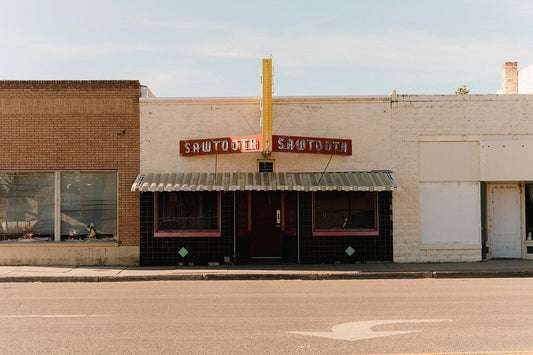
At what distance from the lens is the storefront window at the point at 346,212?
17203 millimetres

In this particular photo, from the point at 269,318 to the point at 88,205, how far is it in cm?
985

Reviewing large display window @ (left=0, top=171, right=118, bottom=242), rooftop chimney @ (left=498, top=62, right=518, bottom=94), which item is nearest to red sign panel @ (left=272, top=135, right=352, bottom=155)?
large display window @ (left=0, top=171, right=118, bottom=242)

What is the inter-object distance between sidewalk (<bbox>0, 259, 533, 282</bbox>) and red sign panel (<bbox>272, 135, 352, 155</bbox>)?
3353mm

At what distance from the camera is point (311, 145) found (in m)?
16.5

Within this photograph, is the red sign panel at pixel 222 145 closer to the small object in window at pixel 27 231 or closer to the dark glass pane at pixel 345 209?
the dark glass pane at pixel 345 209

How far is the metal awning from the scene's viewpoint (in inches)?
636

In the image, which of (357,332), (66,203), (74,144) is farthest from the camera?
(66,203)

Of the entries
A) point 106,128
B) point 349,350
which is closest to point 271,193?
point 106,128

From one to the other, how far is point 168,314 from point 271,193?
29.2 ft

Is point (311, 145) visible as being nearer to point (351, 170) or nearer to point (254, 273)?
point (351, 170)

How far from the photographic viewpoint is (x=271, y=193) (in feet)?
59.6

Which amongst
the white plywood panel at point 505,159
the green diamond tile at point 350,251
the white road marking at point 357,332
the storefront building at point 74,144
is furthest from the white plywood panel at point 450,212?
the white road marking at point 357,332

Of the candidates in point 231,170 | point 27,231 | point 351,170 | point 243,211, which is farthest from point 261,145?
point 27,231

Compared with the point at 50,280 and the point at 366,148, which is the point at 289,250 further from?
the point at 50,280
